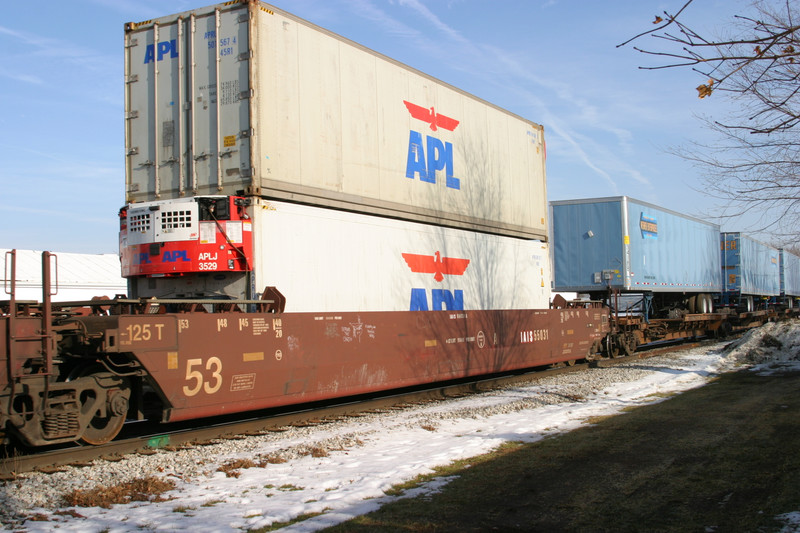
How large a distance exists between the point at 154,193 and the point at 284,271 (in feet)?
7.89

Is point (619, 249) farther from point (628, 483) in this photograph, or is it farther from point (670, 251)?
point (628, 483)

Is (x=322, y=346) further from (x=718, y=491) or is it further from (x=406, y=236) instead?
(x=718, y=491)

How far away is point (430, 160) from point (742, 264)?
2067 centimetres

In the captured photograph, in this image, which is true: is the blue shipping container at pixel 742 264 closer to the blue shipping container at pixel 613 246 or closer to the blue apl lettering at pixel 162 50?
the blue shipping container at pixel 613 246

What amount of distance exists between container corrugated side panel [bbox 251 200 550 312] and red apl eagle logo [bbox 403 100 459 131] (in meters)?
2.09

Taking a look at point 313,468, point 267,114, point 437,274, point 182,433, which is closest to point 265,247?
point 267,114

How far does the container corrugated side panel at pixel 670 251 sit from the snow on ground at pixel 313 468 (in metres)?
8.96

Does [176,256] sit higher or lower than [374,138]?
lower

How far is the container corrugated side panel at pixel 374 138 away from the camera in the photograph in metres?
9.79

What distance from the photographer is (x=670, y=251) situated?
867 inches

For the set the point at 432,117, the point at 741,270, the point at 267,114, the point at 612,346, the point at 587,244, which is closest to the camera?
the point at 267,114

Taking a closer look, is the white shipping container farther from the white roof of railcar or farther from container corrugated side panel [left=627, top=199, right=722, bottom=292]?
the white roof of railcar

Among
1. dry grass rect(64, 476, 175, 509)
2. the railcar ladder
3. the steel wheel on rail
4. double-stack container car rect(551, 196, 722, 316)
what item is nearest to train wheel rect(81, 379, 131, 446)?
the steel wheel on rail

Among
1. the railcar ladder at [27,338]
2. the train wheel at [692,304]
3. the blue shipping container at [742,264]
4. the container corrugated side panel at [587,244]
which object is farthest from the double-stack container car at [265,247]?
the blue shipping container at [742,264]
